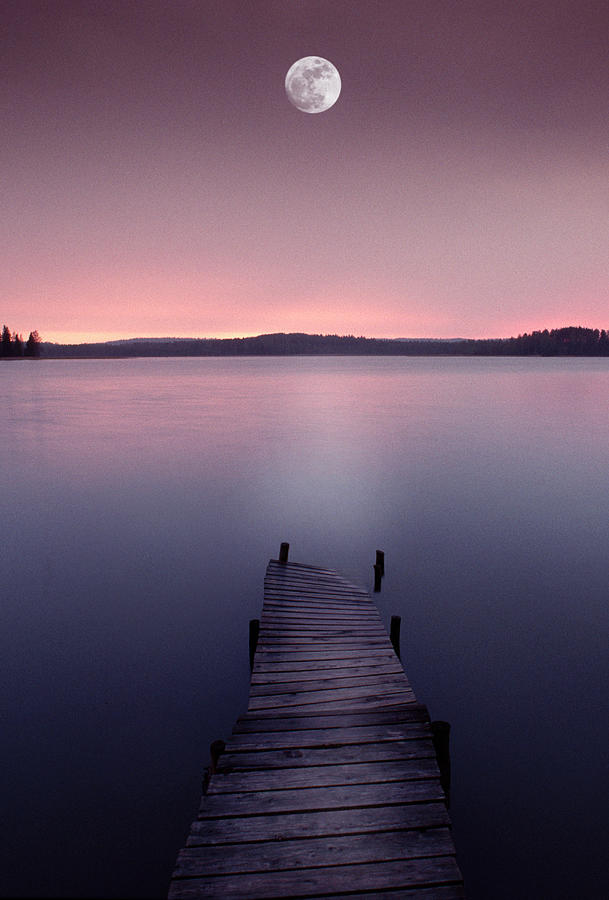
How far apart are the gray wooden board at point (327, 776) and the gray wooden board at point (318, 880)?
853 mm

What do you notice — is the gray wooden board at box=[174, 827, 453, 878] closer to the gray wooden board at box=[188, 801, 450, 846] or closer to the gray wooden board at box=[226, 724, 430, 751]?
the gray wooden board at box=[188, 801, 450, 846]

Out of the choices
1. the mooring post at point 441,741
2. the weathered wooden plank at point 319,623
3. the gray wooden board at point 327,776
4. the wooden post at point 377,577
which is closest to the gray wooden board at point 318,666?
the weathered wooden plank at point 319,623

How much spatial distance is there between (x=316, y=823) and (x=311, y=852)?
0.27 m

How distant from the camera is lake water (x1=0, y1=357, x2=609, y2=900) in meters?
6.60

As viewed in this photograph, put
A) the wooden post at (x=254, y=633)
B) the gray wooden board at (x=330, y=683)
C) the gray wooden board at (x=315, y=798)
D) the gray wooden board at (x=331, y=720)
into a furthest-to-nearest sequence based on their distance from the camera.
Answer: the wooden post at (x=254, y=633)
the gray wooden board at (x=330, y=683)
the gray wooden board at (x=331, y=720)
the gray wooden board at (x=315, y=798)

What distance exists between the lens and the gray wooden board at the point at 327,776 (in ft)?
16.7

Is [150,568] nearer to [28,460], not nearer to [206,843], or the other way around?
[206,843]

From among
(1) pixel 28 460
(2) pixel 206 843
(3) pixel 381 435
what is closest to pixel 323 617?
(2) pixel 206 843

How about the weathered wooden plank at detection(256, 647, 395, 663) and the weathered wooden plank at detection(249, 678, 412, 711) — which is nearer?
the weathered wooden plank at detection(249, 678, 412, 711)

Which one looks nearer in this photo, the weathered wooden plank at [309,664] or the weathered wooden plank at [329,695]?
the weathered wooden plank at [329,695]

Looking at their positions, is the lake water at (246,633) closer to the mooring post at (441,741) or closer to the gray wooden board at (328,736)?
the mooring post at (441,741)

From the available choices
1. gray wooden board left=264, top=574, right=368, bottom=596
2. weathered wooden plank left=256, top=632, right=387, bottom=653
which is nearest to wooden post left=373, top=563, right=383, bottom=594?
gray wooden board left=264, top=574, right=368, bottom=596

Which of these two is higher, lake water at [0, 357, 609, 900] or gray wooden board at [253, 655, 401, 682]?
gray wooden board at [253, 655, 401, 682]

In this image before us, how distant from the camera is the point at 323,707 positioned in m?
6.41
